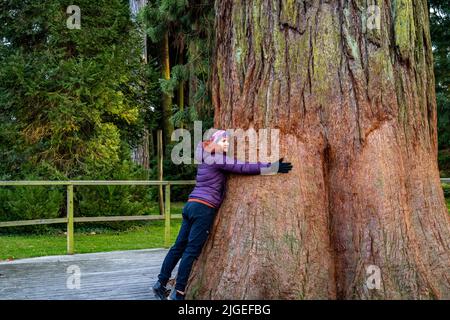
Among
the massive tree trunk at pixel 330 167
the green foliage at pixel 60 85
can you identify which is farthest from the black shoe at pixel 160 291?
the green foliage at pixel 60 85

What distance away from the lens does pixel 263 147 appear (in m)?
5.03

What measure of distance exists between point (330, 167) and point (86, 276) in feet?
12.2

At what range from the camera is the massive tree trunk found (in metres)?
4.73

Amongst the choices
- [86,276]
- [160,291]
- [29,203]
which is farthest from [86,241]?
[160,291]

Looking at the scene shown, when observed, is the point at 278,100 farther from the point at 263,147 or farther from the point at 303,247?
the point at 303,247

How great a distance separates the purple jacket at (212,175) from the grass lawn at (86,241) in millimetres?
5948

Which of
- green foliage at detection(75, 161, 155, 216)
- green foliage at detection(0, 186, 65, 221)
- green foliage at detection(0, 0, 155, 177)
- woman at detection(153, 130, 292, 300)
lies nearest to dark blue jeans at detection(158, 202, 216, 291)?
woman at detection(153, 130, 292, 300)

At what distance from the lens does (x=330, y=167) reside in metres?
5.00

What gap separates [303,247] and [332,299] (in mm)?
474

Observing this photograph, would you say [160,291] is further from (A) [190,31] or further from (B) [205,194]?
(A) [190,31]

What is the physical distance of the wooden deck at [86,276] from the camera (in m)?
6.11
